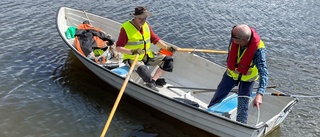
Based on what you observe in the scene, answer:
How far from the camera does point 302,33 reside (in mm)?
12398

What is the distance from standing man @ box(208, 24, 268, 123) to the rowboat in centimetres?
29

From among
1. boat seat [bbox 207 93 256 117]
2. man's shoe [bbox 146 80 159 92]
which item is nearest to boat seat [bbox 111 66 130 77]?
man's shoe [bbox 146 80 159 92]

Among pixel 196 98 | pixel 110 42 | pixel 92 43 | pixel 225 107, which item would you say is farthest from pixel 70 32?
pixel 225 107

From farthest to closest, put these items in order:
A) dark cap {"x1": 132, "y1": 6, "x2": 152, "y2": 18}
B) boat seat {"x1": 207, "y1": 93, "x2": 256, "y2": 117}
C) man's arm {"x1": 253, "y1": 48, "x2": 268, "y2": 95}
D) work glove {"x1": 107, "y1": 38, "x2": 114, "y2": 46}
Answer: work glove {"x1": 107, "y1": 38, "x2": 114, "y2": 46}
dark cap {"x1": 132, "y1": 6, "x2": 152, "y2": 18}
boat seat {"x1": 207, "y1": 93, "x2": 256, "y2": 117}
man's arm {"x1": 253, "y1": 48, "x2": 268, "y2": 95}

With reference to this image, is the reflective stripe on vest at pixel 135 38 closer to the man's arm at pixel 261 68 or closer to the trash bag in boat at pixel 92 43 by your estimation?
the trash bag in boat at pixel 92 43

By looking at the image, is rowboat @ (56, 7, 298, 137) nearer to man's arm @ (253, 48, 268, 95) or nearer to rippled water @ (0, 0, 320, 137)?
rippled water @ (0, 0, 320, 137)

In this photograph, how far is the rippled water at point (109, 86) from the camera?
7965 millimetres

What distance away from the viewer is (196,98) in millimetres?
8656

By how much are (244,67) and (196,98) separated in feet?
7.89

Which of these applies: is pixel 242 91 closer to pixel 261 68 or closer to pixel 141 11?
pixel 261 68

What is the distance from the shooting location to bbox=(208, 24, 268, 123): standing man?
6003mm

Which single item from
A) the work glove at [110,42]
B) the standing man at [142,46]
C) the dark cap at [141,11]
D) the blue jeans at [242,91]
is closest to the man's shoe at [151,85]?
the standing man at [142,46]

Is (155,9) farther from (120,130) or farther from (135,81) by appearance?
(120,130)

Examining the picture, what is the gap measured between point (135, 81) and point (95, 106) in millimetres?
1011
